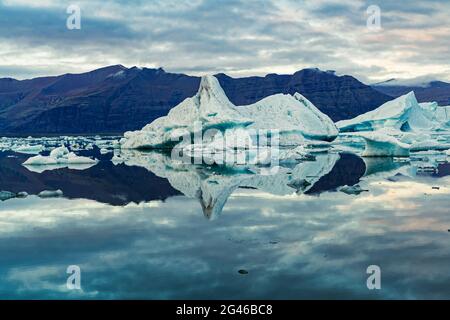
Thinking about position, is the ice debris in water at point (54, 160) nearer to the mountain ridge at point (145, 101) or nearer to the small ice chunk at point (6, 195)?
the small ice chunk at point (6, 195)

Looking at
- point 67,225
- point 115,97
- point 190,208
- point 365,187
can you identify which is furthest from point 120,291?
point 115,97

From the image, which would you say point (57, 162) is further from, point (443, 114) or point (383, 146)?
point (443, 114)

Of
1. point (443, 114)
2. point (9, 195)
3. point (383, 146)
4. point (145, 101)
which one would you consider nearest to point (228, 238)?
point (9, 195)

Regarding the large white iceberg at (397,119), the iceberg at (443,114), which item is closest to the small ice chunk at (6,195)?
the large white iceberg at (397,119)

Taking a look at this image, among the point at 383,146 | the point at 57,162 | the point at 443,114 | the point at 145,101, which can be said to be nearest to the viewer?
the point at 57,162

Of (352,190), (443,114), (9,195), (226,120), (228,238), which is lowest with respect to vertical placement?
(228,238)

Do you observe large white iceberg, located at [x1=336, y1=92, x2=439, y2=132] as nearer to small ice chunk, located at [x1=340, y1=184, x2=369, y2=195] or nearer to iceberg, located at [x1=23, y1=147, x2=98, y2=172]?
iceberg, located at [x1=23, y1=147, x2=98, y2=172]
